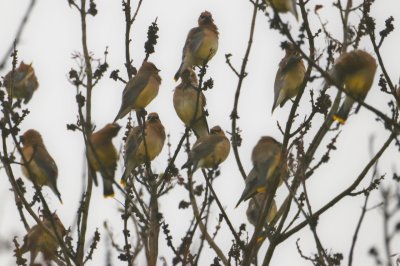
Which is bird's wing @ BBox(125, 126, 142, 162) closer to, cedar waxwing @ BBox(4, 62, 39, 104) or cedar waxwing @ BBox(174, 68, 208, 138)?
cedar waxwing @ BBox(174, 68, 208, 138)

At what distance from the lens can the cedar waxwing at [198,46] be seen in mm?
8328

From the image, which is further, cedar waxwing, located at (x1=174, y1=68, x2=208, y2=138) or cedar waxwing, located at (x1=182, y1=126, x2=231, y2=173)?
cedar waxwing, located at (x1=174, y1=68, x2=208, y2=138)

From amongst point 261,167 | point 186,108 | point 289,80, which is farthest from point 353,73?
point 186,108

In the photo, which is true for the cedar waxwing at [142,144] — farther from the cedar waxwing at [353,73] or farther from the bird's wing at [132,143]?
the cedar waxwing at [353,73]

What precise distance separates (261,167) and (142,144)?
1.79 metres

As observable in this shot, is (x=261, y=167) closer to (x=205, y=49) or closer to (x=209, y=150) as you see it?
(x=209, y=150)

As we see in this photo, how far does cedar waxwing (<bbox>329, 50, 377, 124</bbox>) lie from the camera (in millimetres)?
5359

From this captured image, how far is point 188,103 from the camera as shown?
8141 mm

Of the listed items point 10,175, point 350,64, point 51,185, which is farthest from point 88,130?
point 51,185

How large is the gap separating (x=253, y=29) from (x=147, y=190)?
57.7 inches

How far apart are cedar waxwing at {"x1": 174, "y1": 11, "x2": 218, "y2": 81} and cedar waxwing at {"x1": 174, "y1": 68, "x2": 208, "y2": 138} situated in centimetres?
10

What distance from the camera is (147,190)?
19.0 ft

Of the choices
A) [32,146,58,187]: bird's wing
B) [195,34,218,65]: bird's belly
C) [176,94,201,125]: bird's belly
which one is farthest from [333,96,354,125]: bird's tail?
[195,34,218,65]: bird's belly

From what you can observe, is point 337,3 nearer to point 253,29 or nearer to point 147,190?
point 253,29
